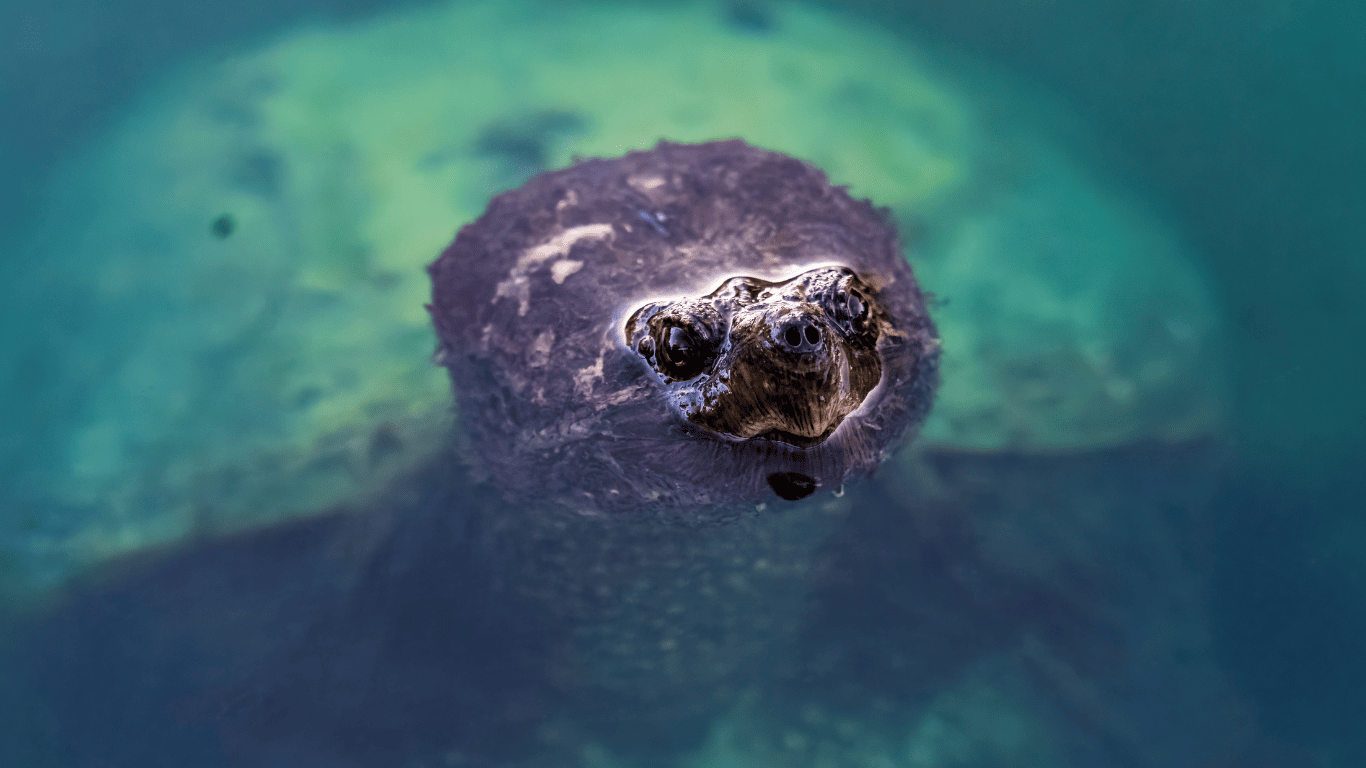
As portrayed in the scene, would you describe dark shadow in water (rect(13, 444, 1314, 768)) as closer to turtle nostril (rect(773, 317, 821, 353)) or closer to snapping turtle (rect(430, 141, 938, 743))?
snapping turtle (rect(430, 141, 938, 743))

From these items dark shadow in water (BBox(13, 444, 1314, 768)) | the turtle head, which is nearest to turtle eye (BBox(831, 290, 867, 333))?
the turtle head

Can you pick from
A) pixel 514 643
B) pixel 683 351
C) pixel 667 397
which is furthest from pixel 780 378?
pixel 514 643

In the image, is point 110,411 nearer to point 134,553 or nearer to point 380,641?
point 134,553

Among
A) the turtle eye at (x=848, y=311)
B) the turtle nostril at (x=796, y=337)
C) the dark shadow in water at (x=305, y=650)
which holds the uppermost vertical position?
the turtle eye at (x=848, y=311)

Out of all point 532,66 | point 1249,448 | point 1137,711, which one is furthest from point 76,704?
point 1249,448

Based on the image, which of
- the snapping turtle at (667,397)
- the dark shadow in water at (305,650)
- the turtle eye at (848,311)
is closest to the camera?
the turtle eye at (848,311)

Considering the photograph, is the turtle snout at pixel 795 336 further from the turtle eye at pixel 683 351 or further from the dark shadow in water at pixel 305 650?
the dark shadow in water at pixel 305 650

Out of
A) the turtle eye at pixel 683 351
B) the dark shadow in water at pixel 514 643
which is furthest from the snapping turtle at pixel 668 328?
the dark shadow in water at pixel 514 643

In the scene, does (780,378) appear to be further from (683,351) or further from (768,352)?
(683,351)
